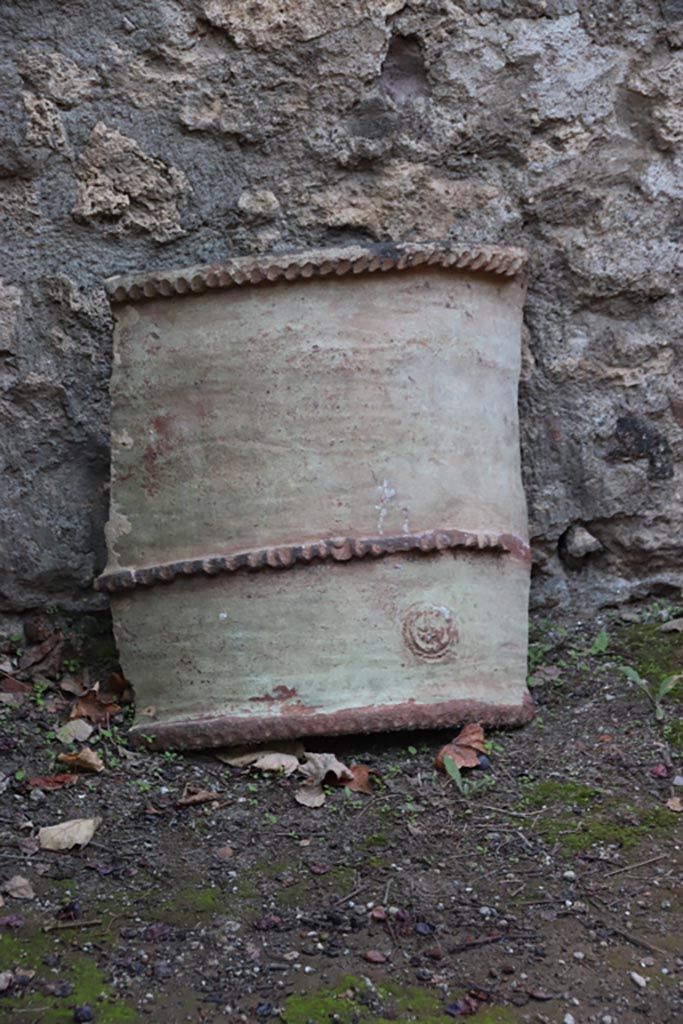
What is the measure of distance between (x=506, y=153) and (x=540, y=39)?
318mm

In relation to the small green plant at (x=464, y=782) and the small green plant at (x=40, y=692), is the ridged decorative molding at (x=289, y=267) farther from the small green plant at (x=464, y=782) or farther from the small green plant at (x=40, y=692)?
the small green plant at (x=464, y=782)

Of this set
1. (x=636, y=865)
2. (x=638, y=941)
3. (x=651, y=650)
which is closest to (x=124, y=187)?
(x=651, y=650)

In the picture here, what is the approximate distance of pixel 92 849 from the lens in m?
2.34

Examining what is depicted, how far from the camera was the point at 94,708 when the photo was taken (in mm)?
2932

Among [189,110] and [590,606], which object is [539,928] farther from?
[189,110]

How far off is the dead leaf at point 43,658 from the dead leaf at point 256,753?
622mm

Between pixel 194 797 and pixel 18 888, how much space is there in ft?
1.48

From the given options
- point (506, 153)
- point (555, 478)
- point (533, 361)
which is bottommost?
point (555, 478)

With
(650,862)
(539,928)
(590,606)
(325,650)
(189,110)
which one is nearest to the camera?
(539,928)

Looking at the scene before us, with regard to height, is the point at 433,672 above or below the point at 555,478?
below

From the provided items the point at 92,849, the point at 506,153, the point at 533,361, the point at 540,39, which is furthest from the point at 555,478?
the point at 92,849

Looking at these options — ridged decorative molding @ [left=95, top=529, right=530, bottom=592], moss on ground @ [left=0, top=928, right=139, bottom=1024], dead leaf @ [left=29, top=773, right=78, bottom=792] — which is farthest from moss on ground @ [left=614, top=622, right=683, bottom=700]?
moss on ground @ [left=0, top=928, right=139, bottom=1024]

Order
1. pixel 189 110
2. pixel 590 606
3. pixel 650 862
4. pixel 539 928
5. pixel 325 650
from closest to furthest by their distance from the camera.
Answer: pixel 539 928, pixel 650 862, pixel 325 650, pixel 189 110, pixel 590 606

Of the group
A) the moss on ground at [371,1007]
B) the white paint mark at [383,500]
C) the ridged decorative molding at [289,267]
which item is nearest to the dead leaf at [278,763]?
the white paint mark at [383,500]
